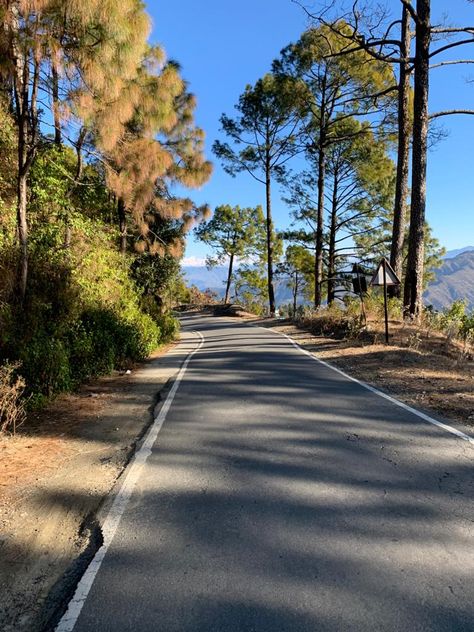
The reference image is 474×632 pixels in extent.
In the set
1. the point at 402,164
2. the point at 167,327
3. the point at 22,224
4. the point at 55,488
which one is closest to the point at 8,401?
the point at 55,488

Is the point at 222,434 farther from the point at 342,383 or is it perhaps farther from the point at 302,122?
the point at 302,122

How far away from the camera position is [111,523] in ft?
12.7

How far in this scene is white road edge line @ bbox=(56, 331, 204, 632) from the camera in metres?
2.78

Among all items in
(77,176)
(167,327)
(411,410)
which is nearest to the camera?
(411,410)

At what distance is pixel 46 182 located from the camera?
453 inches

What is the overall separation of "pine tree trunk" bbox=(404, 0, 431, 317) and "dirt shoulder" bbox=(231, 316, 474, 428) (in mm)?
1416

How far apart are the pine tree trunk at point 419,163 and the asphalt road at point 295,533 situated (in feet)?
33.8

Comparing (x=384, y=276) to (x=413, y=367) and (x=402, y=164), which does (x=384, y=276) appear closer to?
(x=413, y=367)

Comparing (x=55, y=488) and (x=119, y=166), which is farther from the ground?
(x=119, y=166)

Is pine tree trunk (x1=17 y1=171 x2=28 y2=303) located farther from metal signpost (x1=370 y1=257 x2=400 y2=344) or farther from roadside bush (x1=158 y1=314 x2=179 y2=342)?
roadside bush (x1=158 y1=314 x2=179 y2=342)

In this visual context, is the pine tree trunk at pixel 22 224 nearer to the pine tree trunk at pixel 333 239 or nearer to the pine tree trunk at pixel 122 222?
the pine tree trunk at pixel 122 222

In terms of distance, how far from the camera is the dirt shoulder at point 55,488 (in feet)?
10.2

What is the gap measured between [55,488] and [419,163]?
15.0m

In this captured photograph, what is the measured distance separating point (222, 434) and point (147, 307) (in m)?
13.5
